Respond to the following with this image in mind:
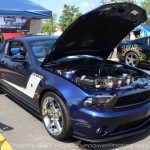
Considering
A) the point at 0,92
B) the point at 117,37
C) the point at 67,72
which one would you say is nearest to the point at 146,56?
the point at 117,37

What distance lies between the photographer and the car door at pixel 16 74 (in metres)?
4.85

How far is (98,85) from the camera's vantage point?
393cm

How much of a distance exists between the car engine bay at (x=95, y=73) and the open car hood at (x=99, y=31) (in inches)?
8.5

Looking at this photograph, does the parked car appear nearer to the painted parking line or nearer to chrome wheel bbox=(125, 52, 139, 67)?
chrome wheel bbox=(125, 52, 139, 67)

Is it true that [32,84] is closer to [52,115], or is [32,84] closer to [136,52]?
[52,115]

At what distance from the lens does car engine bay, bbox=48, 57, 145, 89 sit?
13.2 ft

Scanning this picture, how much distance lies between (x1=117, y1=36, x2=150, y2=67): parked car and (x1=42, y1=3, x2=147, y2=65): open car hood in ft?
13.6

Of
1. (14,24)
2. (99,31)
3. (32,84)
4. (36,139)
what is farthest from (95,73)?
(14,24)

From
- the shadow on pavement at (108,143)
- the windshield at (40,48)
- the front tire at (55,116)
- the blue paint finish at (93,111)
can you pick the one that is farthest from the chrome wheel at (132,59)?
the front tire at (55,116)

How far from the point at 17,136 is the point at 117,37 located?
2.61 meters

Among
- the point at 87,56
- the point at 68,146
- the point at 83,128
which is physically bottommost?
the point at 68,146

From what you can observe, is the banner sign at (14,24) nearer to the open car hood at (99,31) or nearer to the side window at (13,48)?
the side window at (13,48)

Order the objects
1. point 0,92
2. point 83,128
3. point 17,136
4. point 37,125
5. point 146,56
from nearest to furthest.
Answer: point 83,128 → point 17,136 → point 37,125 → point 0,92 → point 146,56

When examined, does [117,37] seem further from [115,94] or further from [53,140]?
[53,140]
